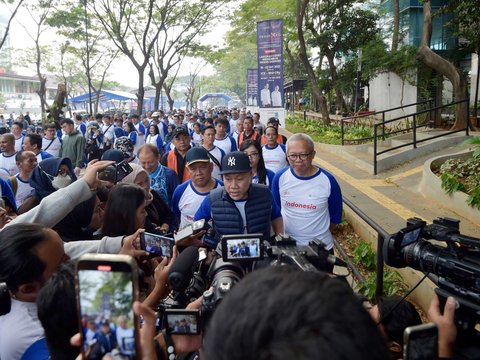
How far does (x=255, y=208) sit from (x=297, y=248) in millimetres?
1060

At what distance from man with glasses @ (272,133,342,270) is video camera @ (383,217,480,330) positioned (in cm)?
168

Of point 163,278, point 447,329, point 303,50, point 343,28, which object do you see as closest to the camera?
point 447,329

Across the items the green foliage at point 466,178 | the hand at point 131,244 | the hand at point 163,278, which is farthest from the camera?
the green foliage at point 466,178

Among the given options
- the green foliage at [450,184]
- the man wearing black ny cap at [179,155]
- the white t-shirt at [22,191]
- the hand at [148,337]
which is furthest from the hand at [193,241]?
the green foliage at [450,184]

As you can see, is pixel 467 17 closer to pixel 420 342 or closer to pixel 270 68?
pixel 270 68

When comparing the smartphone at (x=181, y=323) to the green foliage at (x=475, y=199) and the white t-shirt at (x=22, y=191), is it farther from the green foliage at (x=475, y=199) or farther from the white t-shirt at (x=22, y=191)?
the green foliage at (x=475, y=199)

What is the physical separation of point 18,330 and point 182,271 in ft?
2.28

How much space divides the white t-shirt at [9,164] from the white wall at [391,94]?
565 inches

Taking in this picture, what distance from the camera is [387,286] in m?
4.07

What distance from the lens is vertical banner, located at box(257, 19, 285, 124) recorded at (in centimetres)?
1239

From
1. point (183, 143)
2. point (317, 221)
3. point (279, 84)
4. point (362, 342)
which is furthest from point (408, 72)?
point (362, 342)

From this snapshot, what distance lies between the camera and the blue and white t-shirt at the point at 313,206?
3.54 metres

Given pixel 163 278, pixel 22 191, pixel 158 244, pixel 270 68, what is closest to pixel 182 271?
pixel 163 278

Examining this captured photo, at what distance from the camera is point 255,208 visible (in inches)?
122
